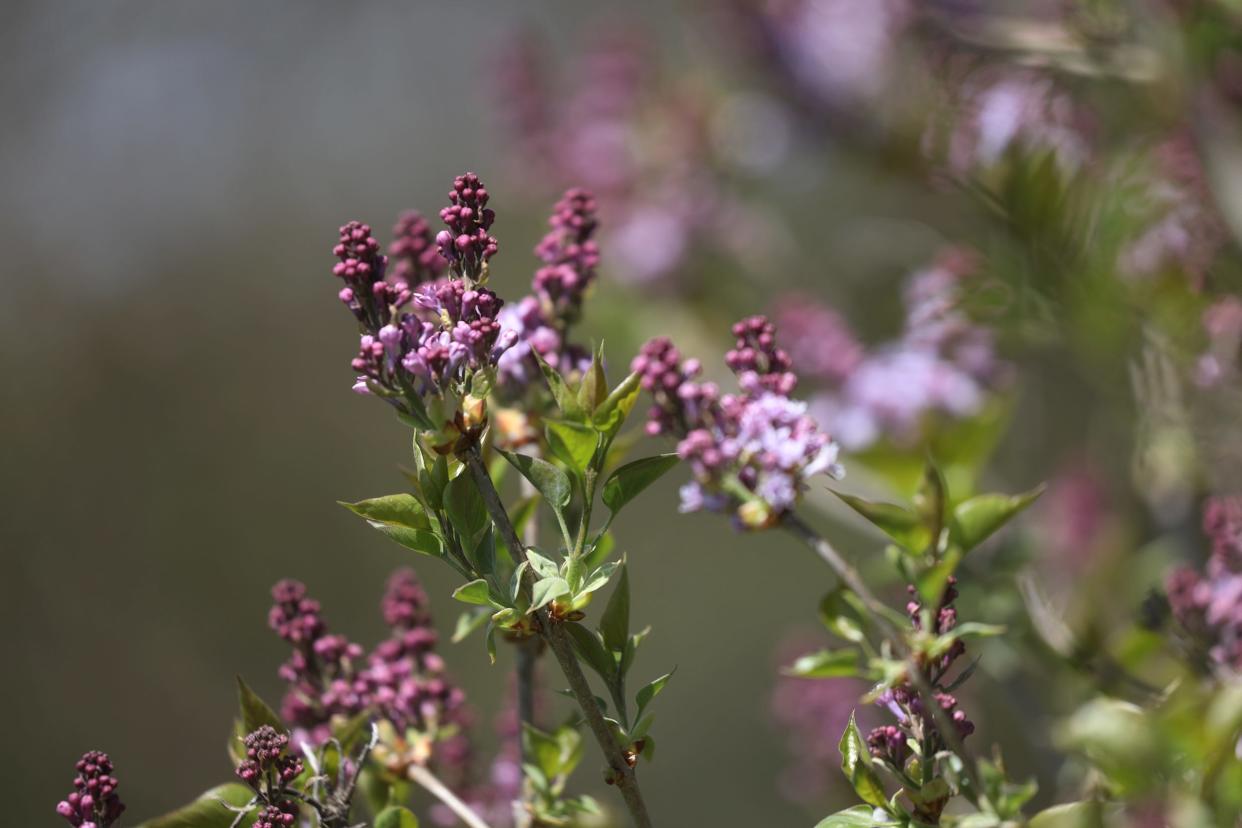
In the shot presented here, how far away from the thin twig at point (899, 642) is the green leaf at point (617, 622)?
57 millimetres

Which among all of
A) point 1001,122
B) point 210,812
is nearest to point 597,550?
point 210,812

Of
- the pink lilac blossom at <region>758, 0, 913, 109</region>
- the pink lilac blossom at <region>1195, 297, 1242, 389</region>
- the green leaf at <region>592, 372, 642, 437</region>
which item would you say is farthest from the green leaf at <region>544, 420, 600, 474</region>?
the pink lilac blossom at <region>758, 0, 913, 109</region>

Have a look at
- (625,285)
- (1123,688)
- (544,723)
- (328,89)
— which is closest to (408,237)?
(544,723)

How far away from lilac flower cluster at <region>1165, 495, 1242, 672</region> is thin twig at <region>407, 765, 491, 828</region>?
0.27 meters

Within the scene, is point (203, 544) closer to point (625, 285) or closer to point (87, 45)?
point (625, 285)

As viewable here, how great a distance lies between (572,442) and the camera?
1.10ft

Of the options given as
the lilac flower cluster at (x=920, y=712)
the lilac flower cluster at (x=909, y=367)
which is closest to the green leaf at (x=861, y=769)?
the lilac flower cluster at (x=920, y=712)

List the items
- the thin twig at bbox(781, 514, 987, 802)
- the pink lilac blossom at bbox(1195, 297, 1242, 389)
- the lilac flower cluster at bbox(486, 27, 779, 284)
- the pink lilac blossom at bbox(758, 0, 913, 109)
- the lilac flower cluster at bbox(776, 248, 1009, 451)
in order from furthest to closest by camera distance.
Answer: the lilac flower cluster at bbox(486, 27, 779, 284), the pink lilac blossom at bbox(758, 0, 913, 109), the lilac flower cluster at bbox(776, 248, 1009, 451), the pink lilac blossom at bbox(1195, 297, 1242, 389), the thin twig at bbox(781, 514, 987, 802)

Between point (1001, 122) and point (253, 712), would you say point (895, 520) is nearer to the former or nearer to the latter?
point (253, 712)

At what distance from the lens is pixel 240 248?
2.47m

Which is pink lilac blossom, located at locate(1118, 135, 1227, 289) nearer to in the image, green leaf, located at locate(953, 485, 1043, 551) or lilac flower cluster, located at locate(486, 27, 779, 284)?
green leaf, located at locate(953, 485, 1043, 551)

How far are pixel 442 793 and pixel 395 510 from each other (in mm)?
133

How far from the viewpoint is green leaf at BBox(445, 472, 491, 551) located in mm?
318

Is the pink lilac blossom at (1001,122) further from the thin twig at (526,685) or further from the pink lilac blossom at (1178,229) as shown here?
the thin twig at (526,685)
